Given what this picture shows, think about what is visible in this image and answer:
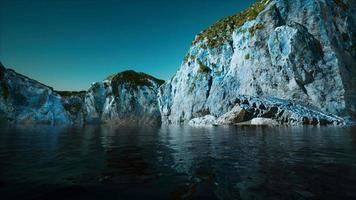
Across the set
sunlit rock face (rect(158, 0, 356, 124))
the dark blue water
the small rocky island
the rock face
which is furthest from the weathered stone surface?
the rock face

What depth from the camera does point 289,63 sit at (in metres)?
87.9

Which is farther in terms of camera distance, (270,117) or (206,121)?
(206,121)

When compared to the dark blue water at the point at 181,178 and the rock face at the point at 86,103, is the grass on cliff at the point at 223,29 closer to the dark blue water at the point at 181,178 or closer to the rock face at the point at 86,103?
the rock face at the point at 86,103

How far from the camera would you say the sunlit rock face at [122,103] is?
18175 centimetres

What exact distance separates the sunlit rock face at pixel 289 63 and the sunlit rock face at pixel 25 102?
94.9 meters

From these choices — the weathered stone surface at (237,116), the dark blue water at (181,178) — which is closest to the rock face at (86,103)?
the weathered stone surface at (237,116)

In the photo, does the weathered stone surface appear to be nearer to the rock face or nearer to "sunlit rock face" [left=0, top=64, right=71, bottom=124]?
the rock face

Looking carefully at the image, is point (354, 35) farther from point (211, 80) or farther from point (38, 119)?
point (38, 119)

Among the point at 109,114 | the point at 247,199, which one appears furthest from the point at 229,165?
the point at 109,114

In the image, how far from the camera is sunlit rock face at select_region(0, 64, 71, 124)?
142500mm

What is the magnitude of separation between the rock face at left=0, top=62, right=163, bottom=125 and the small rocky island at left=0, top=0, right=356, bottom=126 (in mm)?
663

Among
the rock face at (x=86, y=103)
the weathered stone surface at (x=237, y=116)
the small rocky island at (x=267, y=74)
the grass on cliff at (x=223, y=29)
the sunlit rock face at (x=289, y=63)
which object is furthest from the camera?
the rock face at (x=86, y=103)

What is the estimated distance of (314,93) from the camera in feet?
275

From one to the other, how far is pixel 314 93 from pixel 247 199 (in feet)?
291
